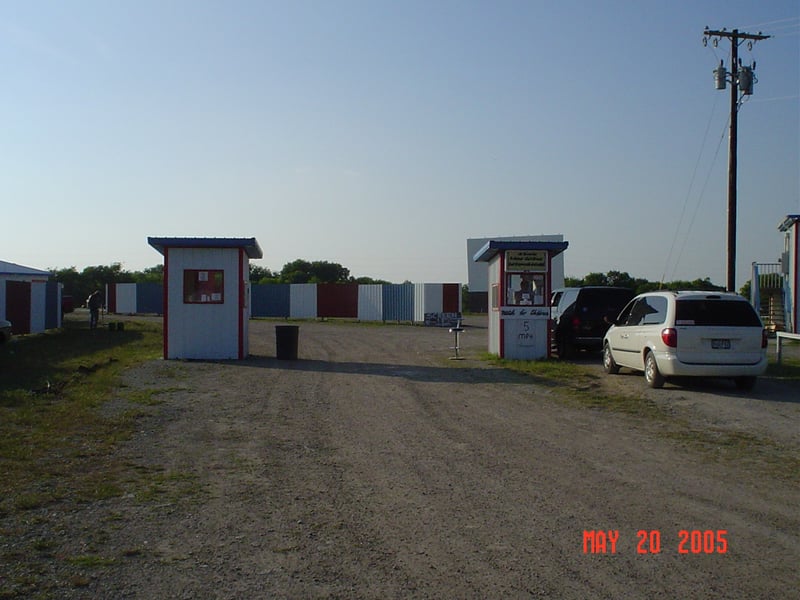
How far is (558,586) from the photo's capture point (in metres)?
4.91

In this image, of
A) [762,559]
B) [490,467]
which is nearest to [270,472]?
[490,467]

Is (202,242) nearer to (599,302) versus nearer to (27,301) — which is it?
(599,302)

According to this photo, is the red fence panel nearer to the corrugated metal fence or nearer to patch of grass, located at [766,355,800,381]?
the corrugated metal fence

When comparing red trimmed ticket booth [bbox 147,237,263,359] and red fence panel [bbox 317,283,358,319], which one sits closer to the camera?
red trimmed ticket booth [bbox 147,237,263,359]

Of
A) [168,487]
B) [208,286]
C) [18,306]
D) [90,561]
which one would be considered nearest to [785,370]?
[208,286]

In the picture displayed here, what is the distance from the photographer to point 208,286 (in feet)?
66.2

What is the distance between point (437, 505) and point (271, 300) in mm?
42010

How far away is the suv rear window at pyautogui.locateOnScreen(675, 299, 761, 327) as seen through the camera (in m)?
13.6

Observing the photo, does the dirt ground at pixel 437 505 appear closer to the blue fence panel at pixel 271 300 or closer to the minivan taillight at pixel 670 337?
the minivan taillight at pixel 670 337

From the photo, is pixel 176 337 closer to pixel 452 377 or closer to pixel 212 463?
pixel 452 377

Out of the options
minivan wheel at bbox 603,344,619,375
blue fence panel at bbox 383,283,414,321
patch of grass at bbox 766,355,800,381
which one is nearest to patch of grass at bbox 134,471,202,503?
minivan wheel at bbox 603,344,619,375

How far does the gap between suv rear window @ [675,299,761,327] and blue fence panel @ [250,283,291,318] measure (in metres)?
35.6

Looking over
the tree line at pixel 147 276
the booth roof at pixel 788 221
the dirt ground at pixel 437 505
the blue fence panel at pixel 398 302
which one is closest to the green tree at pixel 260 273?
the tree line at pixel 147 276

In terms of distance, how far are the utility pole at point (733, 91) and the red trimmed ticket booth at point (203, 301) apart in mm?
13422
